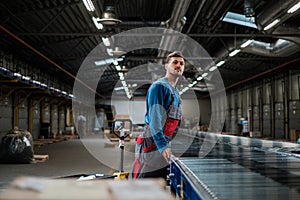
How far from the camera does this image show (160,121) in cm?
278

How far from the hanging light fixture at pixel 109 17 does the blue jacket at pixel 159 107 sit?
5.62 metres

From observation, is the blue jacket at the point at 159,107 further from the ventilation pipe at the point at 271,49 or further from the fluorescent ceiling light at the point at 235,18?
the ventilation pipe at the point at 271,49

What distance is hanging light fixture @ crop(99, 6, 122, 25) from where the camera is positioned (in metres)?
8.25

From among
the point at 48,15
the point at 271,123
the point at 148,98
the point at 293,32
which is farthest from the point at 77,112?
the point at 148,98

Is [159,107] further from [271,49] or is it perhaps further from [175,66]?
[271,49]

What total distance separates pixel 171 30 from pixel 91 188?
9209 millimetres

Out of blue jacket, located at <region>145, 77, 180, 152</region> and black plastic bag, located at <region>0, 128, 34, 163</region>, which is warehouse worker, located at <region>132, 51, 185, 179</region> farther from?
black plastic bag, located at <region>0, 128, 34, 163</region>

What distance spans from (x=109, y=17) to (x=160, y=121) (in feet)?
19.9

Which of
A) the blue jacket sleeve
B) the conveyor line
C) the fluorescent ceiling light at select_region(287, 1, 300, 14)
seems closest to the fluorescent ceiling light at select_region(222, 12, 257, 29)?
the fluorescent ceiling light at select_region(287, 1, 300, 14)

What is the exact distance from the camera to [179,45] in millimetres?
13039

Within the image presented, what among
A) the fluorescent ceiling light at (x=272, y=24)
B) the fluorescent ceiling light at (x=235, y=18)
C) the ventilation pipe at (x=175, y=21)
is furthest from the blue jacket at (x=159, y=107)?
the fluorescent ceiling light at (x=235, y=18)

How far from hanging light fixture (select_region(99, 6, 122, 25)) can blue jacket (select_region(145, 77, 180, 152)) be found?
18.4 ft

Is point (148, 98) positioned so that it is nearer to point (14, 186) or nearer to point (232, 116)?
point (14, 186)

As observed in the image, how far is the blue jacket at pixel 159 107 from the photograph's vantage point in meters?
2.76
